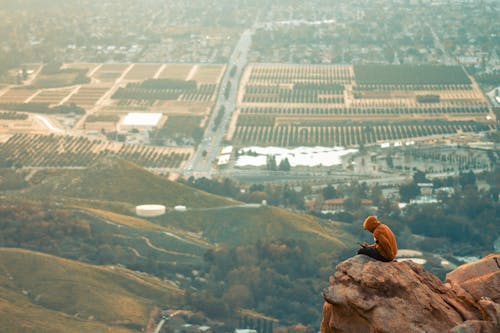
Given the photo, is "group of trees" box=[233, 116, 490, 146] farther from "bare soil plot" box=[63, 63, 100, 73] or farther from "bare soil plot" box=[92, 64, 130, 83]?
"bare soil plot" box=[63, 63, 100, 73]

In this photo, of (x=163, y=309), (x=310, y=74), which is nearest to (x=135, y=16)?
(x=310, y=74)

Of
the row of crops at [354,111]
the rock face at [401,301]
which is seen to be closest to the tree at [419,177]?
the row of crops at [354,111]

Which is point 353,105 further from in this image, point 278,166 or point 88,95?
point 88,95

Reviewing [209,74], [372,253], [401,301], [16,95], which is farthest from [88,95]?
[401,301]

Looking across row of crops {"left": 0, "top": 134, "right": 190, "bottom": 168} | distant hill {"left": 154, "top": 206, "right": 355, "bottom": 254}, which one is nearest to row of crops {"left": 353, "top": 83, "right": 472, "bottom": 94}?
row of crops {"left": 0, "top": 134, "right": 190, "bottom": 168}

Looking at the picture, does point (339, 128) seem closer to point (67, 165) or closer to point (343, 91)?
point (343, 91)

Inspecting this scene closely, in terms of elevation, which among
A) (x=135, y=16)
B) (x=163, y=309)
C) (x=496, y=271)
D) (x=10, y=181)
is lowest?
(x=135, y=16)

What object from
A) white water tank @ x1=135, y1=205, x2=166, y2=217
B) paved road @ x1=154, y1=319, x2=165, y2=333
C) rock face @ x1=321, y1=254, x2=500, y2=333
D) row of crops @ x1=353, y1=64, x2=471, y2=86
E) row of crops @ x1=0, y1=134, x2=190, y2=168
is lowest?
row of crops @ x1=353, y1=64, x2=471, y2=86
